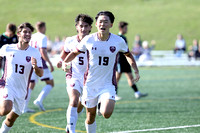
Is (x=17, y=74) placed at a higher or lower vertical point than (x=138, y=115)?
higher

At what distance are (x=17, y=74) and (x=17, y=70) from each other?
0.07 m

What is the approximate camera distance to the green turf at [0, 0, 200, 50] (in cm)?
6100

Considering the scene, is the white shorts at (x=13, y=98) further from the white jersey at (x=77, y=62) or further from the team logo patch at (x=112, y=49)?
the team logo patch at (x=112, y=49)

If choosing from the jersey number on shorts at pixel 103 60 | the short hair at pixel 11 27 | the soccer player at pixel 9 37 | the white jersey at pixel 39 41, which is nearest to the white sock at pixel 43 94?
the white jersey at pixel 39 41

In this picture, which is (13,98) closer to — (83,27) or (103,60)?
(103,60)

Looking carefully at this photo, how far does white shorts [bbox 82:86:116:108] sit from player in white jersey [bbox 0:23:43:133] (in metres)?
0.94

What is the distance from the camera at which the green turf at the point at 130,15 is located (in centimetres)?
6100

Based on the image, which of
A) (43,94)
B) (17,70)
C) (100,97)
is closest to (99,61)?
(100,97)

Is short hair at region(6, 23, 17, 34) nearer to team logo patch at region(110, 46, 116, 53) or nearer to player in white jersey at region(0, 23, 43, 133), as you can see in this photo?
player in white jersey at region(0, 23, 43, 133)

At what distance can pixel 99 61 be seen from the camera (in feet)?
22.4

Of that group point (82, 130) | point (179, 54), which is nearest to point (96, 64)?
point (82, 130)

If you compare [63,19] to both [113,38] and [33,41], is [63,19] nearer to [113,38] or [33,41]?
[33,41]

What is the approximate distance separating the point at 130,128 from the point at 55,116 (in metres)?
2.40

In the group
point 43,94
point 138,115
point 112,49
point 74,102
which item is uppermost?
point 112,49
